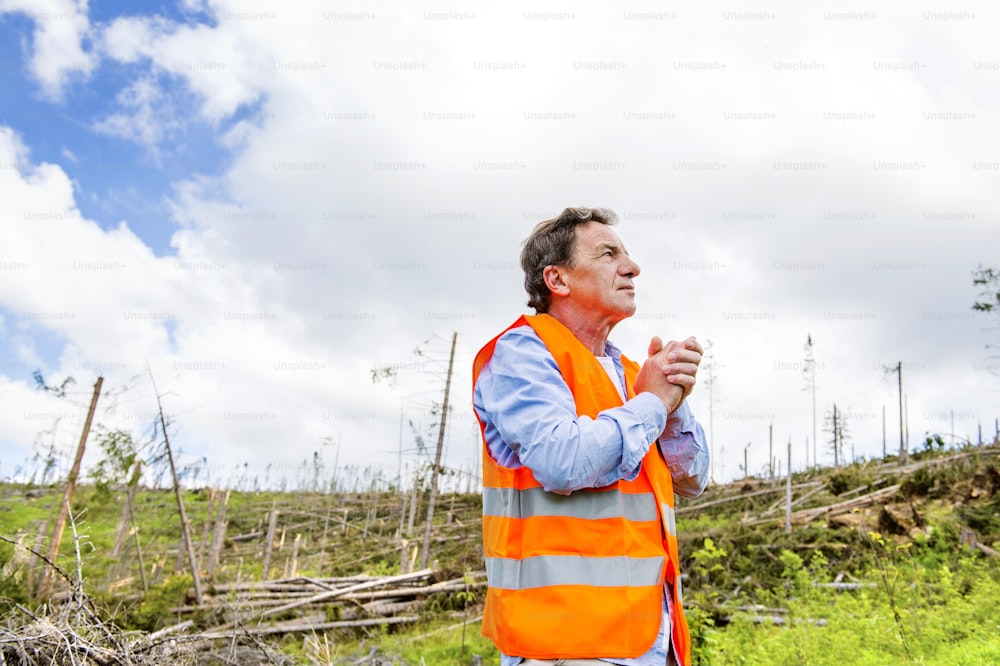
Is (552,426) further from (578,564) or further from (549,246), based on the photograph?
(549,246)

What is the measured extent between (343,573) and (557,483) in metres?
25.1

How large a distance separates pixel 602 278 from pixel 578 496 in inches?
30.9

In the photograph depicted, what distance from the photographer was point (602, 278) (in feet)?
7.40

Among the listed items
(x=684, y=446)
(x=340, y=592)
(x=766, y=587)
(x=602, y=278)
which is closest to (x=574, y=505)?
(x=684, y=446)

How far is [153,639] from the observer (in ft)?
16.9

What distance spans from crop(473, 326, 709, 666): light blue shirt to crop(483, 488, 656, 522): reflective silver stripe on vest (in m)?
0.05

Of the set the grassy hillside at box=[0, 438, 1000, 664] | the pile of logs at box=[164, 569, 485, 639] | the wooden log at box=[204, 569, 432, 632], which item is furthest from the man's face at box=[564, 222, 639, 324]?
the wooden log at box=[204, 569, 432, 632]

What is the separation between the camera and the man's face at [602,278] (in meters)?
2.24

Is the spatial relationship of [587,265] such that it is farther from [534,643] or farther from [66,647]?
[66,647]

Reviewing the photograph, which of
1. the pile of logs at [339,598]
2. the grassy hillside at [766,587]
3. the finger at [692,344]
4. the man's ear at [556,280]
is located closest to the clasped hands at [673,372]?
the finger at [692,344]

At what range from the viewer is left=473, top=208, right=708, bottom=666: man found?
1707 mm

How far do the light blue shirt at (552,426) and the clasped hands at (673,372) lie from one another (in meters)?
0.08

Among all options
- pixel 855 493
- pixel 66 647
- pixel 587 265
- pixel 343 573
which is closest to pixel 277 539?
pixel 343 573

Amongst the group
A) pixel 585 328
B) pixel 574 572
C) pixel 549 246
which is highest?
pixel 549 246
